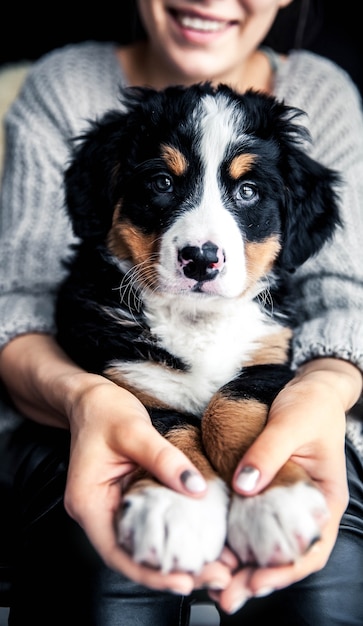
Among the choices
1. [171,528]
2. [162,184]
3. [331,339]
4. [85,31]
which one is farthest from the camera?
[85,31]

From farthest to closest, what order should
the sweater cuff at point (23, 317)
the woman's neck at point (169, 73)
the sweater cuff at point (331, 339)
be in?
the woman's neck at point (169, 73)
the sweater cuff at point (23, 317)
the sweater cuff at point (331, 339)

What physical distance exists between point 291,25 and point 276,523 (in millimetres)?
2110

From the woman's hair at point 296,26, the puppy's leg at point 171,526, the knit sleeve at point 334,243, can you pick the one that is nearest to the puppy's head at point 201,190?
the knit sleeve at point 334,243

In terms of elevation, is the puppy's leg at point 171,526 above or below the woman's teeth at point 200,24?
below

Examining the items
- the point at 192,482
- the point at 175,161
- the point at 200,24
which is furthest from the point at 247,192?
the point at 200,24

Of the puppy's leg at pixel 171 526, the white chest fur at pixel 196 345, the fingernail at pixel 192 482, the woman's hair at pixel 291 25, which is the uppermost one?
the woman's hair at pixel 291 25

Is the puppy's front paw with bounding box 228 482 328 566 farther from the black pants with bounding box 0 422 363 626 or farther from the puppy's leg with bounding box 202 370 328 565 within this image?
the black pants with bounding box 0 422 363 626

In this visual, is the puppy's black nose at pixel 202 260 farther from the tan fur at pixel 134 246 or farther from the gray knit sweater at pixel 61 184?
the gray knit sweater at pixel 61 184

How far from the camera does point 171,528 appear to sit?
1.28 meters

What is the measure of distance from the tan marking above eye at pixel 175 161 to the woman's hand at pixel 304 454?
0.52 metres

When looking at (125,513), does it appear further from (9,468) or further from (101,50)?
(101,50)

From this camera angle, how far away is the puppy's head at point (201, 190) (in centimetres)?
161

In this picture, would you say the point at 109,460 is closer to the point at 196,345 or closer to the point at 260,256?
the point at 196,345

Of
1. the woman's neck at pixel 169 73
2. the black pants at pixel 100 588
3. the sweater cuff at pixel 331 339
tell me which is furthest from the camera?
the woman's neck at pixel 169 73
